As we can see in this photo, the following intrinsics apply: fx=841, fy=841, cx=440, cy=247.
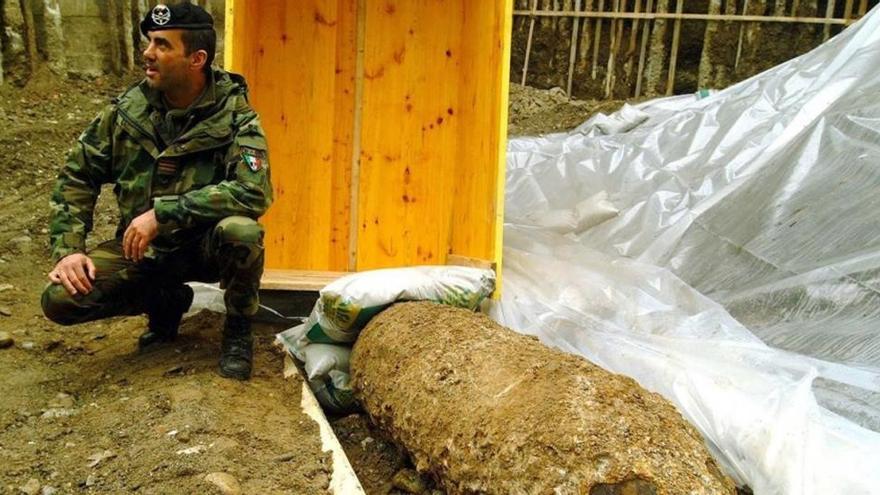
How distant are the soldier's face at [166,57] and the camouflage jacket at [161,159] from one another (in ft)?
0.39

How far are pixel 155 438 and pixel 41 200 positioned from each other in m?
3.57

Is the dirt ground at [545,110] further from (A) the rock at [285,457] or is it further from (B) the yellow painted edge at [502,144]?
(A) the rock at [285,457]

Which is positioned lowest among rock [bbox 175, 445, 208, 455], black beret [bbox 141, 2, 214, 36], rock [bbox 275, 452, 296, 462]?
rock [bbox 275, 452, 296, 462]

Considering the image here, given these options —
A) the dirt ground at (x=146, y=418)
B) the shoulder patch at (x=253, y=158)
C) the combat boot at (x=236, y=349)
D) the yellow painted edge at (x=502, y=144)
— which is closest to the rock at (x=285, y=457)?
the dirt ground at (x=146, y=418)

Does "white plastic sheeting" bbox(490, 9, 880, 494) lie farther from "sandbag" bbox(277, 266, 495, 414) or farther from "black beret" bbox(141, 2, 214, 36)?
"black beret" bbox(141, 2, 214, 36)

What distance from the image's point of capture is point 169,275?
3.13 meters

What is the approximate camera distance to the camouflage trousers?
288cm

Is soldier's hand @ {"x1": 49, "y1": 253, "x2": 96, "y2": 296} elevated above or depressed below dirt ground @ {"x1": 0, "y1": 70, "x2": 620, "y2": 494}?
above

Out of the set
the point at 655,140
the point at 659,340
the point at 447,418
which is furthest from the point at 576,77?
the point at 447,418

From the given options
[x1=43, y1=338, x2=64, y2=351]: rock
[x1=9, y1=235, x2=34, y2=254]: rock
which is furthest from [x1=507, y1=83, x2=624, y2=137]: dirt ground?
[x1=43, y1=338, x2=64, y2=351]: rock

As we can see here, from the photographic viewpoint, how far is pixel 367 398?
9.48 ft

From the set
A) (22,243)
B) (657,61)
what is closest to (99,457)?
(22,243)

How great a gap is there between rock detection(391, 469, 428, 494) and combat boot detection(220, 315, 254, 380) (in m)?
0.73

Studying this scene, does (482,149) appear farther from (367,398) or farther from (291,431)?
(291,431)
